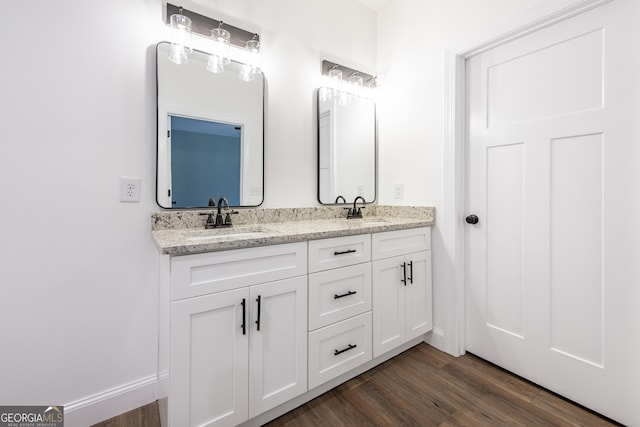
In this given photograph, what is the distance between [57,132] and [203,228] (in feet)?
2.47

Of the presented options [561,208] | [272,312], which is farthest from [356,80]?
[272,312]

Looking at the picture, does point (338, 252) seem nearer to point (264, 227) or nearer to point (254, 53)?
point (264, 227)

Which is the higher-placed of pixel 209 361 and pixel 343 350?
pixel 209 361

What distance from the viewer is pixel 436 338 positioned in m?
1.95

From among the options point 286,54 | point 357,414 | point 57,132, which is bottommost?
point 357,414

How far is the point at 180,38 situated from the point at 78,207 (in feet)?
3.33

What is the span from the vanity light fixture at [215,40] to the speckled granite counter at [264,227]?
2.77 ft

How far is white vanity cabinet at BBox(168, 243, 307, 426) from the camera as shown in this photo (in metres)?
1.03

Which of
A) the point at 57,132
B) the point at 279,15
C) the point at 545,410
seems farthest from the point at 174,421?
the point at 279,15

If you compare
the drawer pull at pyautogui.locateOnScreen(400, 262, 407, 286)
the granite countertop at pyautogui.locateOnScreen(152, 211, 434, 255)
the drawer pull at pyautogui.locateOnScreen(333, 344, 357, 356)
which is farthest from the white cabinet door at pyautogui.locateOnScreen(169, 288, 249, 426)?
the drawer pull at pyautogui.locateOnScreen(400, 262, 407, 286)

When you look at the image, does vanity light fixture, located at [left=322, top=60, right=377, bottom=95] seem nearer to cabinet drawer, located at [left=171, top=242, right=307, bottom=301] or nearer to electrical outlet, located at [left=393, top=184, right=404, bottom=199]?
electrical outlet, located at [left=393, top=184, right=404, bottom=199]

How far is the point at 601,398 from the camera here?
1323 mm

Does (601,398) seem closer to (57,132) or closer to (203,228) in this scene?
(203,228)

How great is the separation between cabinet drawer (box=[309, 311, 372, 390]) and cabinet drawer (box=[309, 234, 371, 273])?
320mm
